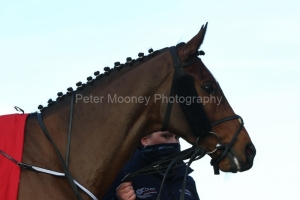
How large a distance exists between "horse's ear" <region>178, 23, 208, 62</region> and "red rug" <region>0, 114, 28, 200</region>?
1673mm

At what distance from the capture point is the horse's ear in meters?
4.85

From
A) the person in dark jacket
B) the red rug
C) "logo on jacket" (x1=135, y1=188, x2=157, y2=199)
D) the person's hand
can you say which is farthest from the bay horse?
"logo on jacket" (x1=135, y1=188, x2=157, y2=199)

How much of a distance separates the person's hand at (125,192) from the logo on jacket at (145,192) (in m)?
0.45

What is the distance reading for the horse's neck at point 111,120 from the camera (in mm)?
4539

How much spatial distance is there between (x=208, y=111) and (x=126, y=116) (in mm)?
822

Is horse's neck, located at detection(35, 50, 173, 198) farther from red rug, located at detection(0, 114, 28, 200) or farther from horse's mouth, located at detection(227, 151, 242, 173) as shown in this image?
horse's mouth, located at detection(227, 151, 242, 173)

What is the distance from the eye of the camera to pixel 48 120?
14.9ft

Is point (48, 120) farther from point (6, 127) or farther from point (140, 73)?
point (140, 73)

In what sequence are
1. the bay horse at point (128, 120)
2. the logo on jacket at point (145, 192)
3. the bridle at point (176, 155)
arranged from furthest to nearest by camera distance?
the logo on jacket at point (145, 192)
the bay horse at point (128, 120)
the bridle at point (176, 155)

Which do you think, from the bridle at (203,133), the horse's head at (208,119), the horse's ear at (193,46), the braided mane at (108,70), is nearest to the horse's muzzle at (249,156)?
the horse's head at (208,119)

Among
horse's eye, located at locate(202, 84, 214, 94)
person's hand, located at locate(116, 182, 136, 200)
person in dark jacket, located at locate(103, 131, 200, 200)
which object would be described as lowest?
person's hand, located at locate(116, 182, 136, 200)

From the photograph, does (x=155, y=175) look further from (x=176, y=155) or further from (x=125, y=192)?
(x=125, y=192)

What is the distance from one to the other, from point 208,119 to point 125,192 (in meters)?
1.13

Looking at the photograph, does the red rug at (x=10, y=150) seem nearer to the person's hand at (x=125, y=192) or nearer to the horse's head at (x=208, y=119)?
the person's hand at (x=125, y=192)
